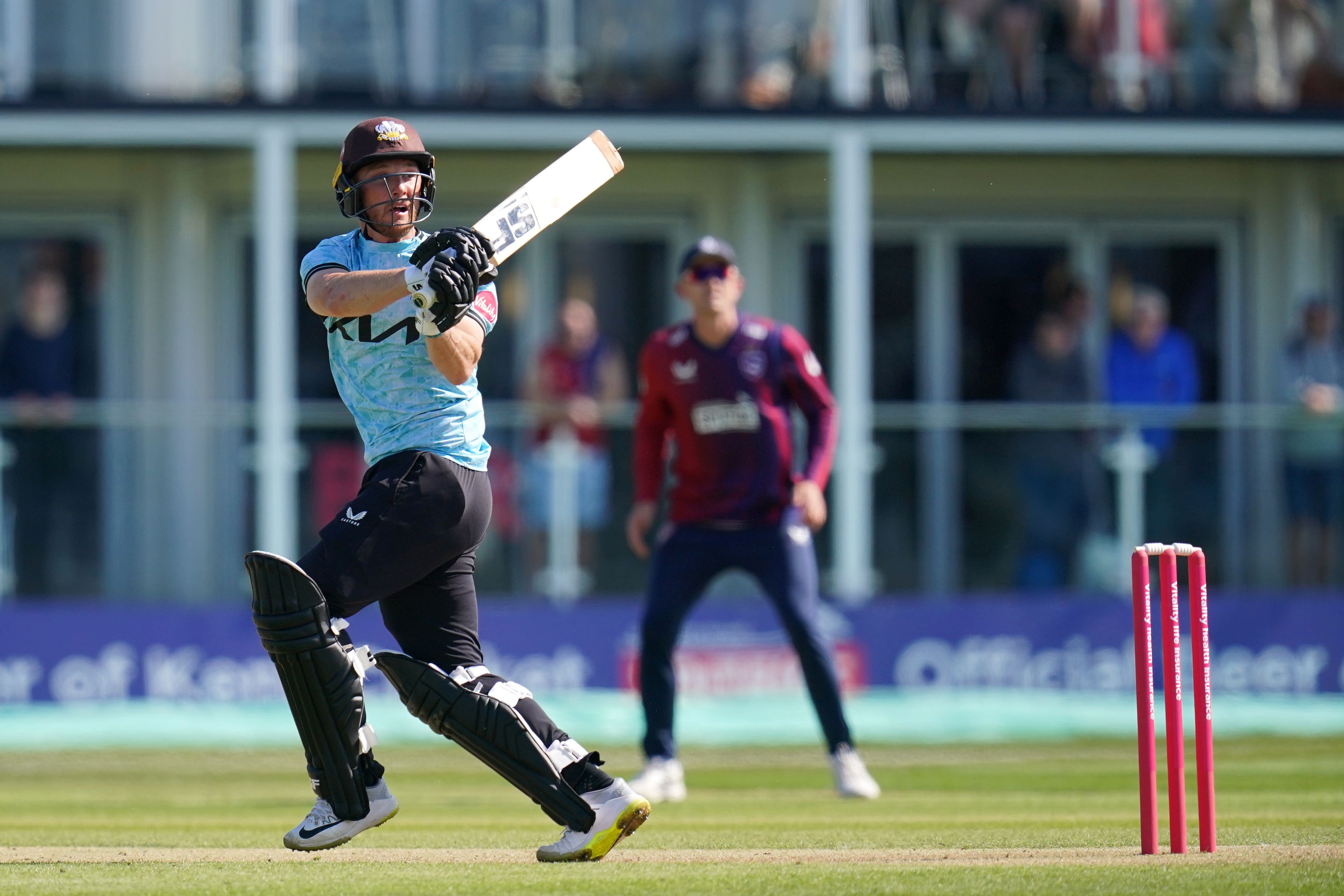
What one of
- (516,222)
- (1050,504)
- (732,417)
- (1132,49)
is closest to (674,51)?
(1132,49)

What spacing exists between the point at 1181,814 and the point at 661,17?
1057 cm

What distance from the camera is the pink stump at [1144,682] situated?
5.02m

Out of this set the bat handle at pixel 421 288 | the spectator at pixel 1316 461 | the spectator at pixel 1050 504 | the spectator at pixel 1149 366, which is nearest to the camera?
the bat handle at pixel 421 288

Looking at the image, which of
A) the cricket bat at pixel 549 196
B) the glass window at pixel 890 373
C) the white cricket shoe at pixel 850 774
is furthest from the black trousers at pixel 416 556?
the glass window at pixel 890 373

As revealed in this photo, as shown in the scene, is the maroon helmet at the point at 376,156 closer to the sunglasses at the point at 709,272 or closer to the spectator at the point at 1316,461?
the sunglasses at the point at 709,272

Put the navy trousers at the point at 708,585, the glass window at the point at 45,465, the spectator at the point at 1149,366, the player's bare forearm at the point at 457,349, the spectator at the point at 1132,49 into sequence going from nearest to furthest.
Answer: the player's bare forearm at the point at 457,349, the navy trousers at the point at 708,585, the glass window at the point at 45,465, the spectator at the point at 1149,366, the spectator at the point at 1132,49

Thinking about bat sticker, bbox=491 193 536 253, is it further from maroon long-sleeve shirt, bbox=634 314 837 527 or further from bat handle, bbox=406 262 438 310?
maroon long-sleeve shirt, bbox=634 314 837 527

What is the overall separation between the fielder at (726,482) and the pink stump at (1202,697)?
2.64m

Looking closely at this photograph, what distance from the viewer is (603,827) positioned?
5.11 metres

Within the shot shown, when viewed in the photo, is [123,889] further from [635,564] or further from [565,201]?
[635,564]

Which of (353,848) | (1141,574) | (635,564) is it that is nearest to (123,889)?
(353,848)

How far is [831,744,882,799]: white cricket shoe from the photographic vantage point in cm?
790

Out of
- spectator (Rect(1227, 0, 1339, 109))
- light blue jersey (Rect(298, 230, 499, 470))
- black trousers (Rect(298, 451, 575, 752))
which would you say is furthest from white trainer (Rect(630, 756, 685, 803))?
spectator (Rect(1227, 0, 1339, 109))

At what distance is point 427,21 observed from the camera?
15.1 metres
